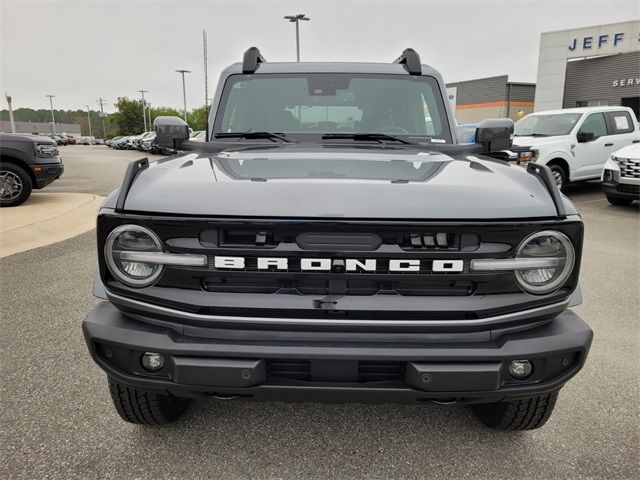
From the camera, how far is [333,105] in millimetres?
3219

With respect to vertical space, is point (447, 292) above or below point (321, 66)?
below

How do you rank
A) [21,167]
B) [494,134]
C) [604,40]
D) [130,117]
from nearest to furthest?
1. [494,134]
2. [21,167]
3. [604,40]
4. [130,117]

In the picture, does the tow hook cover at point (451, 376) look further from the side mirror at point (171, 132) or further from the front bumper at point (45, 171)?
the front bumper at point (45, 171)

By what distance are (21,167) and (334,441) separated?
29.6 ft

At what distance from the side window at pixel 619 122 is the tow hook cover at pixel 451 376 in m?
11.2

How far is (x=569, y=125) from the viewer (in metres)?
10.6

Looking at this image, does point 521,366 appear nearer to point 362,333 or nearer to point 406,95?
point 362,333

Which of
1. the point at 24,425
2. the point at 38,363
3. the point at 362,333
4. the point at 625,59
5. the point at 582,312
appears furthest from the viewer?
the point at 625,59

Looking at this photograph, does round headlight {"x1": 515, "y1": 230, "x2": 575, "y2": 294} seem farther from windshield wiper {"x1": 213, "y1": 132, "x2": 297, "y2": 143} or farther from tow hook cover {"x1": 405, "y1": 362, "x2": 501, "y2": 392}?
windshield wiper {"x1": 213, "y1": 132, "x2": 297, "y2": 143}

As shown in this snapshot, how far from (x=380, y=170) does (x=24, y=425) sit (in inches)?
87.6

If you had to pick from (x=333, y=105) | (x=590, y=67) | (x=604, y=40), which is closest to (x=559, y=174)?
(x=333, y=105)

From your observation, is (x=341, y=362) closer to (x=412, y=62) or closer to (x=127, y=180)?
(x=127, y=180)

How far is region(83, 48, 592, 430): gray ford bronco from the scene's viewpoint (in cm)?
176

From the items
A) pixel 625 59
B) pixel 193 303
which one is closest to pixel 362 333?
pixel 193 303
